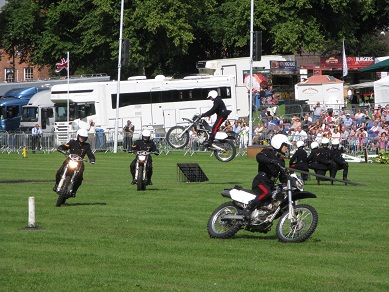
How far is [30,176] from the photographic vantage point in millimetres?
33469

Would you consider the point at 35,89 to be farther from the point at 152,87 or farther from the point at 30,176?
the point at 30,176

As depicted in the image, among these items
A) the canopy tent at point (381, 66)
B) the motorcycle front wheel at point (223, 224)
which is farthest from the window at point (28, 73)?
the motorcycle front wheel at point (223, 224)

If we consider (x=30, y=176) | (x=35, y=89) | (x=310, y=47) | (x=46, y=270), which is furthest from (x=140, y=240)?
(x=310, y=47)

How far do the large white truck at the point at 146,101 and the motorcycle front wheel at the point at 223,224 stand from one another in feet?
121

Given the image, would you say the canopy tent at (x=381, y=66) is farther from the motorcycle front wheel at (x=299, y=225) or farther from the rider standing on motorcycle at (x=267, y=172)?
the motorcycle front wheel at (x=299, y=225)

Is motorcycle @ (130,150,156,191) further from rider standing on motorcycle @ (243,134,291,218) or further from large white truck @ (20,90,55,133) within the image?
large white truck @ (20,90,55,133)

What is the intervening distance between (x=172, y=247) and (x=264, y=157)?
6.81 feet

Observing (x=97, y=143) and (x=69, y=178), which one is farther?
(x=97, y=143)

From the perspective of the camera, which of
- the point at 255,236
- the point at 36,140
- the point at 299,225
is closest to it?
the point at 299,225

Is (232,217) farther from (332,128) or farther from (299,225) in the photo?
(332,128)

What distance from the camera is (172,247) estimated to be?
600 inches

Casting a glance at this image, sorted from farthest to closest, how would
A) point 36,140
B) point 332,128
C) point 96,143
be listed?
1. point 36,140
2. point 96,143
3. point 332,128

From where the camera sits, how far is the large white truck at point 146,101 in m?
53.8

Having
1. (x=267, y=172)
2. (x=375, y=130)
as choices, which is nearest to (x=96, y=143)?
(x=375, y=130)
